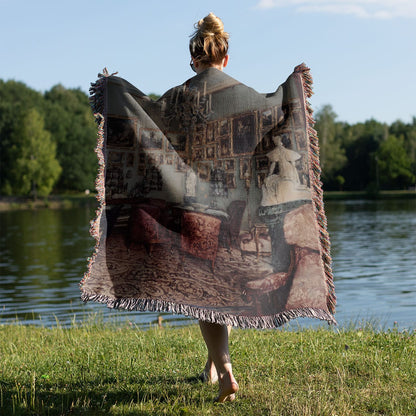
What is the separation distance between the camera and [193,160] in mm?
4188

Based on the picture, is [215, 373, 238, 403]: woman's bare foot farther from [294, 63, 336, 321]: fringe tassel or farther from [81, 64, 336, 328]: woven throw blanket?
[294, 63, 336, 321]: fringe tassel

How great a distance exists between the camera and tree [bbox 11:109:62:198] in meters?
61.6

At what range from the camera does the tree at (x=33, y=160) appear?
6156cm

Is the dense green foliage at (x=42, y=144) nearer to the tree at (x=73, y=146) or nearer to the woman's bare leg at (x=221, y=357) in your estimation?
the tree at (x=73, y=146)

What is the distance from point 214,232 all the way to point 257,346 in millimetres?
1863

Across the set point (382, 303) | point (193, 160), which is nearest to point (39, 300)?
point (382, 303)

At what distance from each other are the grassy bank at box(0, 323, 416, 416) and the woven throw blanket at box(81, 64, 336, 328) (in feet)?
1.85

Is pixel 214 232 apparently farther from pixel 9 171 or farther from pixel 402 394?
pixel 9 171

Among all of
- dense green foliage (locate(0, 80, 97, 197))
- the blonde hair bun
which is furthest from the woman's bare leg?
dense green foliage (locate(0, 80, 97, 197))

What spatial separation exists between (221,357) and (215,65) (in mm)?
1894

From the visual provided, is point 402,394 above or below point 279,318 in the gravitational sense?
below

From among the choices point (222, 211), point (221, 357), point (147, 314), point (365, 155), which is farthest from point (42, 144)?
point (221, 357)

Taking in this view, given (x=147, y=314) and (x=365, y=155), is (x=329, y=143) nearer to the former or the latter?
(x=365, y=155)

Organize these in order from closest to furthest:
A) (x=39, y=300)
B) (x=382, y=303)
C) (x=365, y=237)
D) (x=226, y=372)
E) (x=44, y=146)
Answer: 1. (x=226, y=372)
2. (x=382, y=303)
3. (x=39, y=300)
4. (x=365, y=237)
5. (x=44, y=146)
